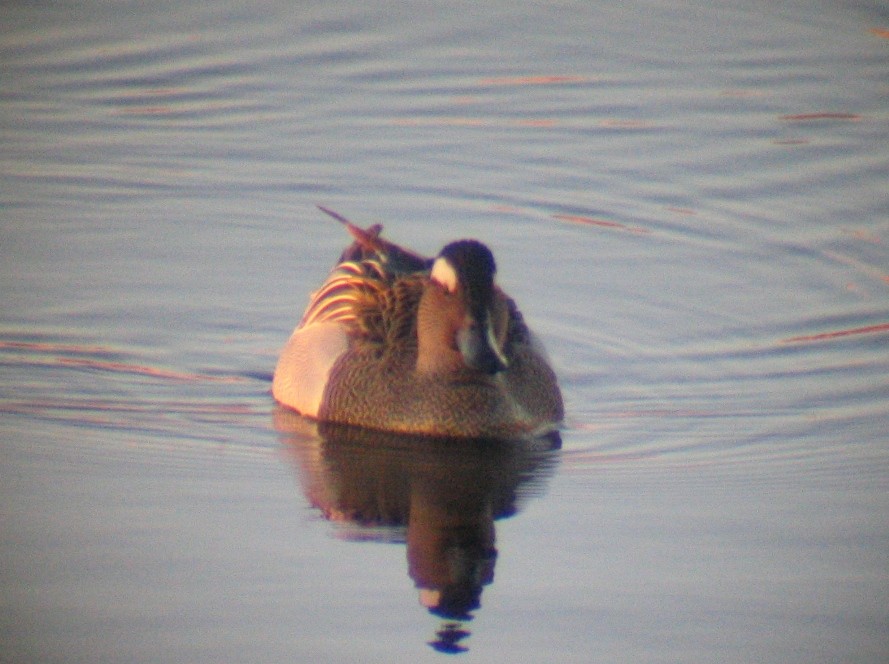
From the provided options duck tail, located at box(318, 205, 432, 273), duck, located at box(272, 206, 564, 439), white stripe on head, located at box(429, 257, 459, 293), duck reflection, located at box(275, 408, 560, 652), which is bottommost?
duck reflection, located at box(275, 408, 560, 652)

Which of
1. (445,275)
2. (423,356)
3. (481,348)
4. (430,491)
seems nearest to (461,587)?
(430,491)

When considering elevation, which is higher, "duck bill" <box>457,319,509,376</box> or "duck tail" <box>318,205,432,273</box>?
"duck tail" <box>318,205,432,273</box>

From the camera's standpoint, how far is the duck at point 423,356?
9820 mm

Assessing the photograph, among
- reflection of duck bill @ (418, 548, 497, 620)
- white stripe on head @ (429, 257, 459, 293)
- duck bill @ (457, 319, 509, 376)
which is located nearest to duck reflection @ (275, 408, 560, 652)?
reflection of duck bill @ (418, 548, 497, 620)

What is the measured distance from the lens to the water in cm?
813

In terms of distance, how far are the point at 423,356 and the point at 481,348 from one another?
0.58m

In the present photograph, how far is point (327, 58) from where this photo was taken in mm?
16312

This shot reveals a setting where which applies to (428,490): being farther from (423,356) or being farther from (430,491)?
(423,356)

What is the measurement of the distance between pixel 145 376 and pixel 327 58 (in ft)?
20.0

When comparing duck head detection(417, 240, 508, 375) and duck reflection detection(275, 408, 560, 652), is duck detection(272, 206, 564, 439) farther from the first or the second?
duck reflection detection(275, 408, 560, 652)

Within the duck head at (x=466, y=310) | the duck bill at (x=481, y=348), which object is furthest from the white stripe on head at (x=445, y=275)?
the duck bill at (x=481, y=348)

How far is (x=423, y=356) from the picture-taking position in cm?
1029

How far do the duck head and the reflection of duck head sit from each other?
1.66 feet

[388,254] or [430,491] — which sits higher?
[388,254]
